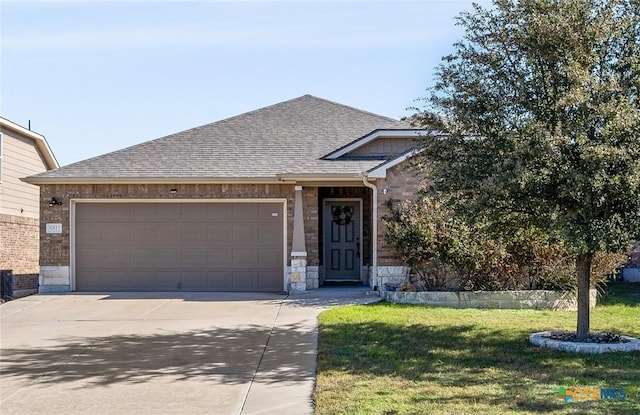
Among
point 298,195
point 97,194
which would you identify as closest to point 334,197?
point 298,195

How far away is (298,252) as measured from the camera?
52.2 ft

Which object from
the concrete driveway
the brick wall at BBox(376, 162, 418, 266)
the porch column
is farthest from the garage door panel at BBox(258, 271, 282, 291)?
the brick wall at BBox(376, 162, 418, 266)

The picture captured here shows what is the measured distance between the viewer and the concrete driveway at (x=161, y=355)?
22.2ft

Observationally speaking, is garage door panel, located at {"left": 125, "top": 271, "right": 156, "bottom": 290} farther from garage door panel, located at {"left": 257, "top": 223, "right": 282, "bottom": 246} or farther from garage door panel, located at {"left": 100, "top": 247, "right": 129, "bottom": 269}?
garage door panel, located at {"left": 257, "top": 223, "right": 282, "bottom": 246}

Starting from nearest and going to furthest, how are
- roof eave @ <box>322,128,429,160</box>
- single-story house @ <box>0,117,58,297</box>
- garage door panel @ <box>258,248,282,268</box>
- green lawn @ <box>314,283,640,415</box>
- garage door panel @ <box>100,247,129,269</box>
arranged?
green lawn @ <box>314,283,640,415</box>
garage door panel @ <box>258,248,282,268</box>
garage door panel @ <box>100,247,129,269</box>
roof eave @ <box>322,128,429,160</box>
single-story house @ <box>0,117,58,297</box>

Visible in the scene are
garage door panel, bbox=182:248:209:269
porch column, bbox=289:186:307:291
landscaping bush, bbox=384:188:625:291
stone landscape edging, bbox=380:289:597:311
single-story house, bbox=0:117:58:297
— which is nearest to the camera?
stone landscape edging, bbox=380:289:597:311

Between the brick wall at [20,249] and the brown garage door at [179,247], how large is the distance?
4.26 meters

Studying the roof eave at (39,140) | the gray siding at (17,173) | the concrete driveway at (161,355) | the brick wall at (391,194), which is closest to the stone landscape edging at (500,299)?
the concrete driveway at (161,355)

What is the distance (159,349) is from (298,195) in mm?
7288

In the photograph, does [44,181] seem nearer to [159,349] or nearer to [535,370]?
[159,349]

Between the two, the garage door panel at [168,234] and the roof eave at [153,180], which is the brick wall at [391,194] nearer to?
the roof eave at [153,180]

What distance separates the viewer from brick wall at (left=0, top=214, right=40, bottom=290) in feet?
64.7

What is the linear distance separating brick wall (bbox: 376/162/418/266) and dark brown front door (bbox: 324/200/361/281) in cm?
263

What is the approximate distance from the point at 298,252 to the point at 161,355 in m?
7.12
